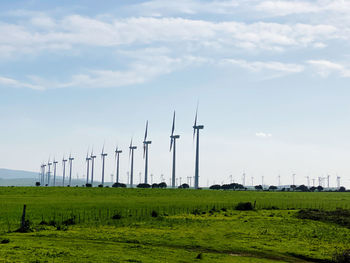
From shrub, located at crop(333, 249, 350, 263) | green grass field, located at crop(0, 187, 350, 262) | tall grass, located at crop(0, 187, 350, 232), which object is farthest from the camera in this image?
tall grass, located at crop(0, 187, 350, 232)

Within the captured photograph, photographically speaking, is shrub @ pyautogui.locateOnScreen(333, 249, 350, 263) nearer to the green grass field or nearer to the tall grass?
the green grass field

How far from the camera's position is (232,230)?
54688 mm

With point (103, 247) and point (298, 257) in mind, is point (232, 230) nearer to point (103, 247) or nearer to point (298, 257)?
point (298, 257)

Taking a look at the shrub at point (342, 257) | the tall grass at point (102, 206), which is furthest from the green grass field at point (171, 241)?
the tall grass at point (102, 206)

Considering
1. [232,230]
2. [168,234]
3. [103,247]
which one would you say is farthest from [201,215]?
[103,247]

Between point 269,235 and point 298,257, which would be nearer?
point 298,257

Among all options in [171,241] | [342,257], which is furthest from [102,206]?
[342,257]

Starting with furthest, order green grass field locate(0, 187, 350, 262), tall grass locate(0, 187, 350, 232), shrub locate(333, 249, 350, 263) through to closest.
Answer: tall grass locate(0, 187, 350, 232), shrub locate(333, 249, 350, 263), green grass field locate(0, 187, 350, 262)

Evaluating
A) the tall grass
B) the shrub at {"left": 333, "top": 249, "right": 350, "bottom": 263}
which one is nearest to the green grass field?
the shrub at {"left": 333, "top": 249, "right": 350, "bottom": 263}

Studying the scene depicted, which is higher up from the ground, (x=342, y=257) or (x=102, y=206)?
(x=102, y=206)

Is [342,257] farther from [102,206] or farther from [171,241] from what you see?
[102,206]

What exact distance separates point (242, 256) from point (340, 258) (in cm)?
810

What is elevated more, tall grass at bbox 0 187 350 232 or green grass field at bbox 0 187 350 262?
tall grass at bbox 0 187 350 232

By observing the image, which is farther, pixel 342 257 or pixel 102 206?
pixel 102 206
